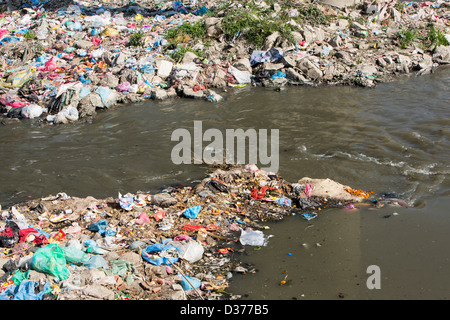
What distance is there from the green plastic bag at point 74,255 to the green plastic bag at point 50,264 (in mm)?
96

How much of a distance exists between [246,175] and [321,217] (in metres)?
1.19

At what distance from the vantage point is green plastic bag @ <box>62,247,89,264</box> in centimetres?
306

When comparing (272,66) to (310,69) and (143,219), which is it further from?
(143,219)

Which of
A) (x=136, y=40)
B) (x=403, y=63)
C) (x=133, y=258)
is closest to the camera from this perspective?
(x=133, y=258)

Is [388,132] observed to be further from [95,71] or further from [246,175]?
[95,71]

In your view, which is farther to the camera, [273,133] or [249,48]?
[249,48]

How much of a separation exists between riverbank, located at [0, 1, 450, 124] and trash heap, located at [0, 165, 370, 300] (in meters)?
3.97

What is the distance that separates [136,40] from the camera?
10484 mm

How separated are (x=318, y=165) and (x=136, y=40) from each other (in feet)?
23.5

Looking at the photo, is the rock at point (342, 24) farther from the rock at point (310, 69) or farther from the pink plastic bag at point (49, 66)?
the pink plastic bag at point (49, 66)

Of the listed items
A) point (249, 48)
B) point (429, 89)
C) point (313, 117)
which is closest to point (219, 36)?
point (249, 48)

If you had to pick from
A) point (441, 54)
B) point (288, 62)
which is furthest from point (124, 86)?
point (441, 54)

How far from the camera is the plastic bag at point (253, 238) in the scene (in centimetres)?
359

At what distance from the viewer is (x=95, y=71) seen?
921cm
